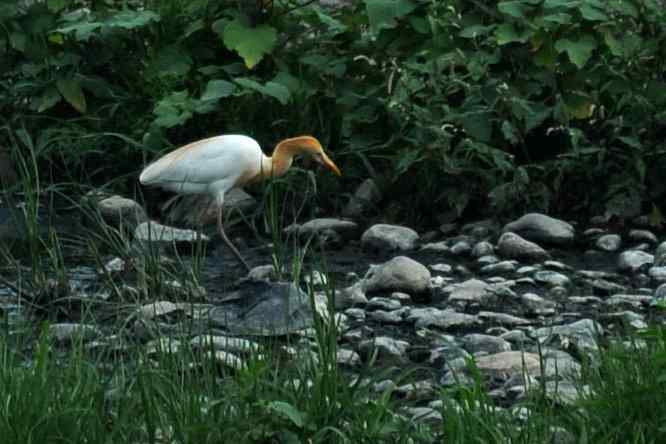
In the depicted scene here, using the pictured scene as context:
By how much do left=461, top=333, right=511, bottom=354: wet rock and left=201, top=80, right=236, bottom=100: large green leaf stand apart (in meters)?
2.27

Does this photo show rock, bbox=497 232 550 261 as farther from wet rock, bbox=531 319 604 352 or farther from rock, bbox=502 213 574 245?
wet rock, bbox=531 319 604 352

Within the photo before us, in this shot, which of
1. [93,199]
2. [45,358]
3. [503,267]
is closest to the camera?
[45,358]

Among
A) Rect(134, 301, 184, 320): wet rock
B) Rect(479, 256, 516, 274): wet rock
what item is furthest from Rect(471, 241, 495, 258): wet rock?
Rect(134, 301, 184, 320): wet rock

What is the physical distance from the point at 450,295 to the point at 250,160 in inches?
47.2

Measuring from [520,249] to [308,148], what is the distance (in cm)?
94

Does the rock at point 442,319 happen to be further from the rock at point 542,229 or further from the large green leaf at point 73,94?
the large green leaf at point 73,94

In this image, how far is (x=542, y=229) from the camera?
6105 millimetres

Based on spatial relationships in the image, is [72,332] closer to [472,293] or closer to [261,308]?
[261,308]

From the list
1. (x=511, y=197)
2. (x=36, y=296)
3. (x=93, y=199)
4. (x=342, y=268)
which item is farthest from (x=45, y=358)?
(x=511, y=197)

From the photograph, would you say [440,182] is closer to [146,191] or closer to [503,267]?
[503,267]

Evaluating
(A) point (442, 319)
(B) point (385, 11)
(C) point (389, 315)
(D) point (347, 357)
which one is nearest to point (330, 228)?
(B) point (385, 11)

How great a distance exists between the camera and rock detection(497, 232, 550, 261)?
593cm

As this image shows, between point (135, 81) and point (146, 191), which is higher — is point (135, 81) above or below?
above

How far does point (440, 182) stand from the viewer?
6.48 m
